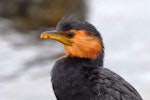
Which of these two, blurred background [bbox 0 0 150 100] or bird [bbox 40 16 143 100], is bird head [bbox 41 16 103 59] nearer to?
bird [bbox 40 16 143 100]

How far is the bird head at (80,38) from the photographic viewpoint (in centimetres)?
900

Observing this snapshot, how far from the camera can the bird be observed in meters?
→ 8.68

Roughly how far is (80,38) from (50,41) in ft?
37.7

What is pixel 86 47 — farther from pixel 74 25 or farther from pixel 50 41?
pixel 50 41

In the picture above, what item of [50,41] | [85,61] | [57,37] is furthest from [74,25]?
[50,41]

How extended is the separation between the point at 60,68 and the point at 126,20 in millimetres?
13927

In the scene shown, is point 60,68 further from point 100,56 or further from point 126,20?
point 126,20

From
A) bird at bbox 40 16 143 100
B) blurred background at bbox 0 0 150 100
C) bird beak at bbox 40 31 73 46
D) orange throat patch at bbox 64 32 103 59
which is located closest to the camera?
bird at bbox 40 16 143 100

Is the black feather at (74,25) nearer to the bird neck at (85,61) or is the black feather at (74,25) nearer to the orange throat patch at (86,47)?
the orange throat patch at (86,47)

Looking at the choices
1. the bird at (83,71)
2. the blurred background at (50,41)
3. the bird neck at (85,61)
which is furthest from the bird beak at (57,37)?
the blurred background at (50,41)

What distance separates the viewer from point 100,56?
29.8 ft

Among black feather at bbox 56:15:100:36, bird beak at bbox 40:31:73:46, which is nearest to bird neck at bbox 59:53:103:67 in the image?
bird beak at bbox 40:31:73:46

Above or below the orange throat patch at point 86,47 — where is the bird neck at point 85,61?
below

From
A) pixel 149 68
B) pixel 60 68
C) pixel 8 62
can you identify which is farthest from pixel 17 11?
pixel 60 68
